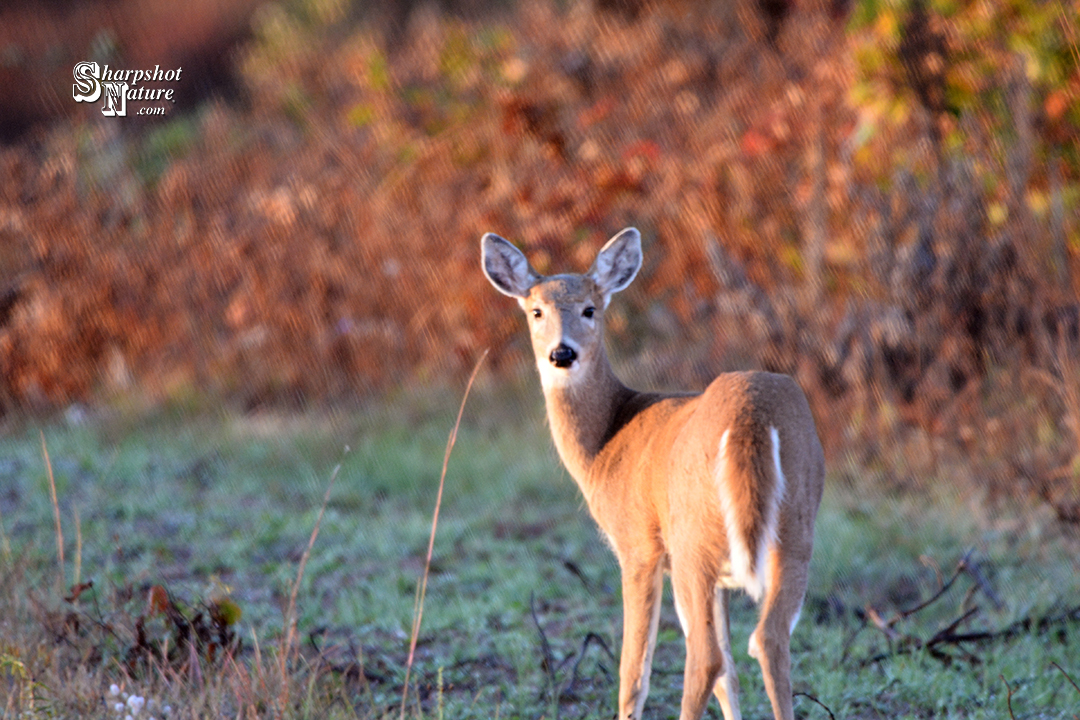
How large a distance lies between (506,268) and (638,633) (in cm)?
149

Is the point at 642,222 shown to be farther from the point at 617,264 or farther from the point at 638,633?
the point at 638,633

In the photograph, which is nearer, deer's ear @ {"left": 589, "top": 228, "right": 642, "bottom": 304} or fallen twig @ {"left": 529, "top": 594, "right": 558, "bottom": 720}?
fallen twig @ {"left": 529, "top": 594, "right": 558, "bottom": 720}

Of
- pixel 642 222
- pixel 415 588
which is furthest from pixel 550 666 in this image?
pixel 642 222

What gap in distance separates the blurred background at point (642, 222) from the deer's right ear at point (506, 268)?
252 centimetres

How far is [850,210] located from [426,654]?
423 centimetres

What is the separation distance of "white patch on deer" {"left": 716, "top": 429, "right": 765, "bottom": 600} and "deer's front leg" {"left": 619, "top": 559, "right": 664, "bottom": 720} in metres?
0.55

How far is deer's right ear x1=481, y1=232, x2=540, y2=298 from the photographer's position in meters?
4.14

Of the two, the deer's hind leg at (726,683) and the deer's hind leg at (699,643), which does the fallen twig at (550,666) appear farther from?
the deer's hind leg at (699,643)

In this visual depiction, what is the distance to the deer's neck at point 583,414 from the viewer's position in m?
3.88

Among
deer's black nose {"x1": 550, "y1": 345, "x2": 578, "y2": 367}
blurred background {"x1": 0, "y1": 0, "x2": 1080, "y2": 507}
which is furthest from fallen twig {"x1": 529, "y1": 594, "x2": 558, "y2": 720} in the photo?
blurred background {"x1": 0, "y1": 0, "x2": 1080, "y2": 507}

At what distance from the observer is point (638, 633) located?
10.9ft
